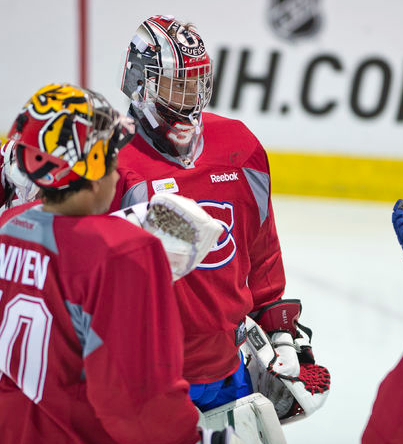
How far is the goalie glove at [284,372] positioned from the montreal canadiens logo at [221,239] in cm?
20

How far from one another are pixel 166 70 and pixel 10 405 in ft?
2.26

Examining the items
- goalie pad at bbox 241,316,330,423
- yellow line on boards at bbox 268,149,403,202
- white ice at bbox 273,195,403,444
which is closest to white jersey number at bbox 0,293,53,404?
goalie pad at bbox 241,316,330,423

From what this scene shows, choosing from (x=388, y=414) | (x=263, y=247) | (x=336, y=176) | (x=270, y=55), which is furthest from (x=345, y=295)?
(x=388, y=414)

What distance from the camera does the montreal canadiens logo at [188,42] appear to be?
4.84 ft

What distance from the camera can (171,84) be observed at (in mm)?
1478

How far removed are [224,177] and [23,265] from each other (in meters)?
0.58

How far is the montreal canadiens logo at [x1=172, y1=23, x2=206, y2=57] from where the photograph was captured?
1477mm

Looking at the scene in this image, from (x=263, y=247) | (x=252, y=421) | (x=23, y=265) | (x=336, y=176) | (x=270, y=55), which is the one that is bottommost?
(x=336, y=176)

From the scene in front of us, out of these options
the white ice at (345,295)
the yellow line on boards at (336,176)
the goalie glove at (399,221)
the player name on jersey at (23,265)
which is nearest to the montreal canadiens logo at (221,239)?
the goalie glove at (399,221)

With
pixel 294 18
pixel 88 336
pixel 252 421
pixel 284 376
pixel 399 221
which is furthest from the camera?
pixel 294 18

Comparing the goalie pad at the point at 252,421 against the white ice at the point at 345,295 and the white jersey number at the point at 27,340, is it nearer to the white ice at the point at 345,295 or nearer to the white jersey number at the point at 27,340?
the white jersey number at the point at 27,340

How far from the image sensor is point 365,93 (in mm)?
4711

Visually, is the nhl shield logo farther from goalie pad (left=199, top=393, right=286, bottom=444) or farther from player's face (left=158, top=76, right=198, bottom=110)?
goalie pad (left=199, top=393, right=286, bottom=444)

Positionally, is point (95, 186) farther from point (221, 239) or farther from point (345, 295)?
point (345, 295)
